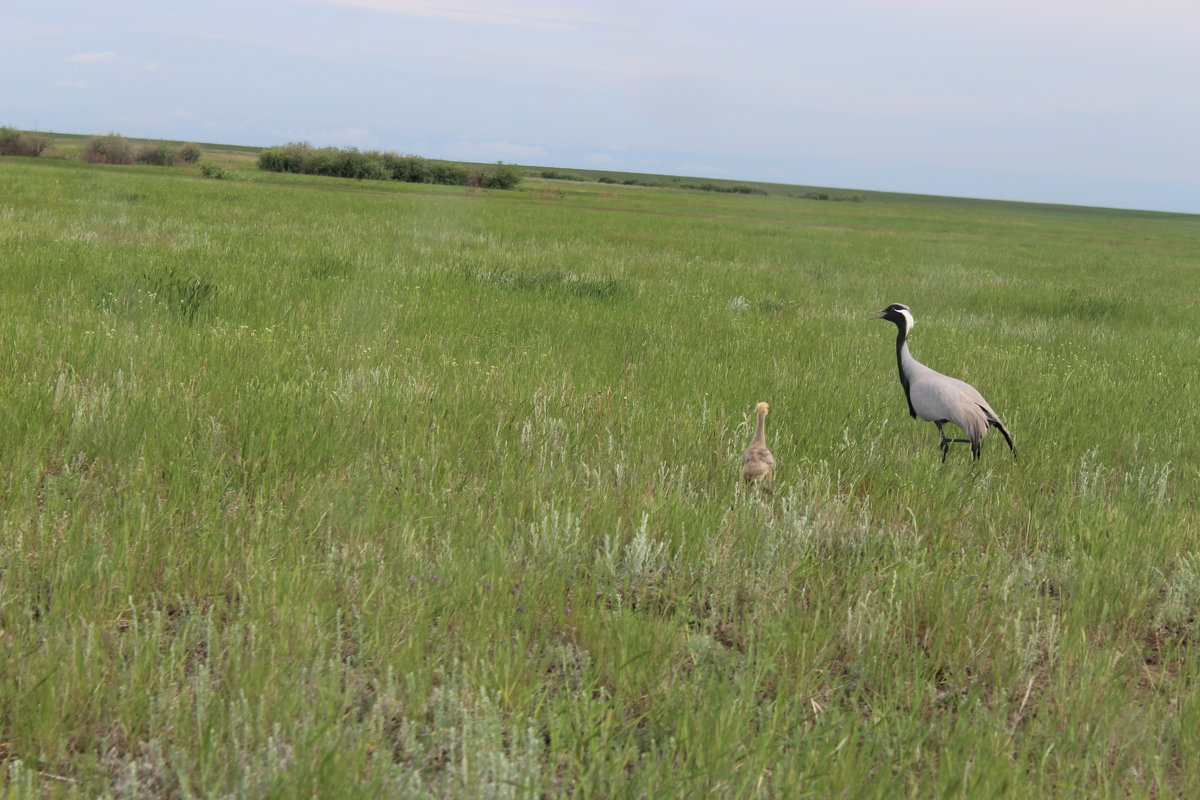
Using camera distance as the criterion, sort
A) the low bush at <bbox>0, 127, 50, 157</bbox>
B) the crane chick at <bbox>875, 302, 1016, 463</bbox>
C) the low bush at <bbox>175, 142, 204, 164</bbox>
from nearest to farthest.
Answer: the crane chick at <bbox>875, 302, 1016, 463</bbox>
the low bush at <bbox>0, 127, 50, 157</bbox>
the low bush at <bbox>175, 142, 204, 164</bbox>

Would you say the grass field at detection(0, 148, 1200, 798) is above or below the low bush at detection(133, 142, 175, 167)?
below

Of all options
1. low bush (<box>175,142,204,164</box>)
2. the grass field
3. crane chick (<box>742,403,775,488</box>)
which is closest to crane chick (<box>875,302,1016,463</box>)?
the grass field

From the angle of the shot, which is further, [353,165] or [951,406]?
[353,165]

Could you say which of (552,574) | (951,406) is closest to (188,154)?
(951,406)

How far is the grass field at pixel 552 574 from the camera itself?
6.91 ft

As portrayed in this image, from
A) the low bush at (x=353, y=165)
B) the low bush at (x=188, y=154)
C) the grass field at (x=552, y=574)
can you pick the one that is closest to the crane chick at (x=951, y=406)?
the grass field at (x=552, y=574)

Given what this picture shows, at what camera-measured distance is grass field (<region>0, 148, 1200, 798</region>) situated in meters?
2.11

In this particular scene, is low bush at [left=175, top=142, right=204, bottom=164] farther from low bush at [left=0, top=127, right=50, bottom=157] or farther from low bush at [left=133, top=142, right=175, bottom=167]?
low bush at [left=0, top=127, right=50, bottom=157]

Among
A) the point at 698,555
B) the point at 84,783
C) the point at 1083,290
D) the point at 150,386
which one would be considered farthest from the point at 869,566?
the point at 1083,290

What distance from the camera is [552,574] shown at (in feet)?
9.82

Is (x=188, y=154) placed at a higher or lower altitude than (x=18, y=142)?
higher

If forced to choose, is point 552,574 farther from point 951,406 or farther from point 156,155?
point 156,155

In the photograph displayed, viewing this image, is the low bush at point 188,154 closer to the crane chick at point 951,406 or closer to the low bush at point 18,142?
the low bush at point 18,142

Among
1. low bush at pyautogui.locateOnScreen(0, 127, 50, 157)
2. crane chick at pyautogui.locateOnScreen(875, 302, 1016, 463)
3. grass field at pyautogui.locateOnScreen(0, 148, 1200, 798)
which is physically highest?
low bush at pyautogui.locateOnScreen(0, 127, 50, 157)
